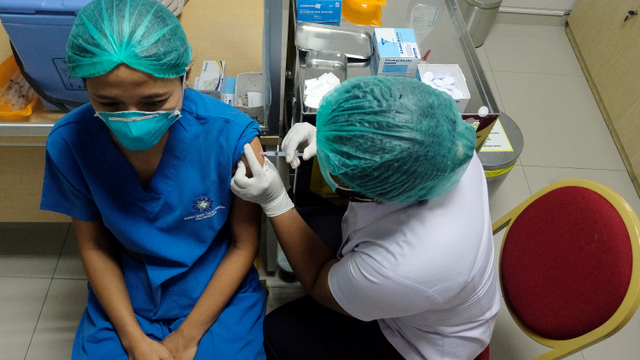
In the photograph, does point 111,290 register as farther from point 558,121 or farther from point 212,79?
point 558,121

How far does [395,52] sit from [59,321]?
1704mm

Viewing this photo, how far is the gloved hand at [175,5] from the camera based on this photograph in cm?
139

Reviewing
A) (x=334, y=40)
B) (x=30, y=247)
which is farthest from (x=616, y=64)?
(x=30, y=247)

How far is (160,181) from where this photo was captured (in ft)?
3.24

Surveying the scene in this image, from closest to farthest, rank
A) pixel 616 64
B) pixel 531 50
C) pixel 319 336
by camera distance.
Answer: pixel 319 336
pixel 616 64
pixel 531 50

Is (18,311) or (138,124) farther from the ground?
(138,124)

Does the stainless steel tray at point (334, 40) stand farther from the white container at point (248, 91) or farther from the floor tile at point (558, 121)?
the floor tile at point (558, 121)

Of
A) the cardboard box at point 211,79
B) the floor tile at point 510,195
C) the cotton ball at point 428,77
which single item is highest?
the cotton ball at point 428,77

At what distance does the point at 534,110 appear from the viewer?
2.55 metres

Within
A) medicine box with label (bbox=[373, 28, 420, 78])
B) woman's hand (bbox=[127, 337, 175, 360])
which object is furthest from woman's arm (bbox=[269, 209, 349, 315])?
medicine box with label (bbox=[373, 28, 420, 78])

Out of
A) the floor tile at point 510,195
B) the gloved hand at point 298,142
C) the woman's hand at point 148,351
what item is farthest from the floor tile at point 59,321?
the floor tile at point 510,195

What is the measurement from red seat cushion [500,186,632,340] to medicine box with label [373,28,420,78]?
597mm

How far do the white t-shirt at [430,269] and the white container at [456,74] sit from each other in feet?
1.22

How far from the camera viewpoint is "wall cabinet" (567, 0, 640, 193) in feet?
7.39
